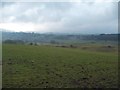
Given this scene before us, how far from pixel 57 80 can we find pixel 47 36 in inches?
4739

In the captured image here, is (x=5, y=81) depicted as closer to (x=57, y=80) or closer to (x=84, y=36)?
(x=57, y=80)

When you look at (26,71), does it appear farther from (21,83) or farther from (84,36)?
(84,36)

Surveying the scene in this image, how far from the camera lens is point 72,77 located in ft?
56.8

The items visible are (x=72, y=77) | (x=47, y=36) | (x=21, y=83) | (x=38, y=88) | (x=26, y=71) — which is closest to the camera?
(x=38, y=88)

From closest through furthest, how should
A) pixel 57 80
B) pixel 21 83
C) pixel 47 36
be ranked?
pixel 21 83 → pixel 57 80 → pixel 47 36

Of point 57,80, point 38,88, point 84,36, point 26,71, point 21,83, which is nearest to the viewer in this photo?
point 38,88

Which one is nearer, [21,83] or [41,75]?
[21,83]

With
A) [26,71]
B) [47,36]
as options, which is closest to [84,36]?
[47,36]

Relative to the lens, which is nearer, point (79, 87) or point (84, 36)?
point (79, 87)

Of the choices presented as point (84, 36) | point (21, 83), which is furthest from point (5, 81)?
point (84, 36)

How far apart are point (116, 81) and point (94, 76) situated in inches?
77.2

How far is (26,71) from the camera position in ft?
63.3

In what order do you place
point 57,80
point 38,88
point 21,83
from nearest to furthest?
1. point 38,88
2. point 21,83
3. point 57,80

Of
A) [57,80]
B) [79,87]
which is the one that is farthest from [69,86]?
[57,80]
